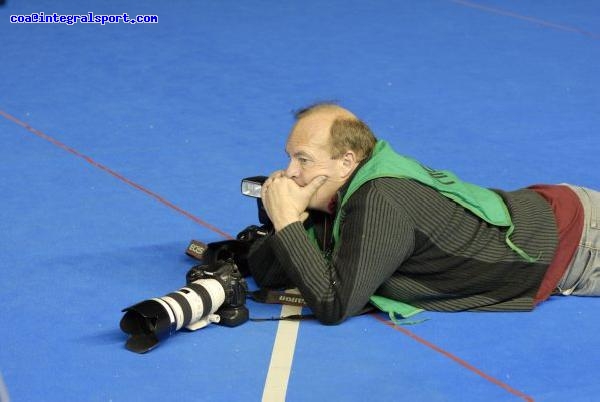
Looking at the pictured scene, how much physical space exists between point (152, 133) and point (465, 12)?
14.9 ft

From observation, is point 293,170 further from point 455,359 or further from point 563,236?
point 563,236

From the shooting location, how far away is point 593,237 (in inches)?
185

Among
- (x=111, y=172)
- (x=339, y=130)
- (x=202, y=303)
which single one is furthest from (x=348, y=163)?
(x=111, y=172)

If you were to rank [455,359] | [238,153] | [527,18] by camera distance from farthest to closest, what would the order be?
[527,18]
[238,153]
[455,359]

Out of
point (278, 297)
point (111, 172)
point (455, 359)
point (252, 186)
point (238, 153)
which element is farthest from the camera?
point (238, 153)

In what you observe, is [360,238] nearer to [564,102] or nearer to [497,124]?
[497,124]

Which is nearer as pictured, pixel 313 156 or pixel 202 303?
pixel 202 303

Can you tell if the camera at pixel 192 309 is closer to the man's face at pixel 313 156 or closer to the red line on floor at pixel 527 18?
the man's face at pixel 313 156

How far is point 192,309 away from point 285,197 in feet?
2.00

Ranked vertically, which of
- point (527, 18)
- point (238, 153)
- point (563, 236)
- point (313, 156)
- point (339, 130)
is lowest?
point (563, 236)

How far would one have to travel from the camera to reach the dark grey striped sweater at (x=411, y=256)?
4219mm

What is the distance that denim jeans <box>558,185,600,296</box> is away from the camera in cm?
468

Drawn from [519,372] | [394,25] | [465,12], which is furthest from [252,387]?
[465,12]

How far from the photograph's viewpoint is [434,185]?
4.49 metres
